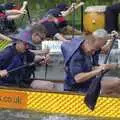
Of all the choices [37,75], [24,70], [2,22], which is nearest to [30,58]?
[24,70]

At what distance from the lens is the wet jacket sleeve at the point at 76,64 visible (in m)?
6.64

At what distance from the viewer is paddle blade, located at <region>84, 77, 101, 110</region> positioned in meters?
6.57

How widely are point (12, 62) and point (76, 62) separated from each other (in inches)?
35.6

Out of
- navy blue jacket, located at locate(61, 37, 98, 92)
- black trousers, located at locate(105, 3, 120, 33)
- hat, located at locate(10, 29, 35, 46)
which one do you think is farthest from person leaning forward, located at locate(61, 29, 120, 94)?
black trousers, located at locate(105, 3, 120, 33)

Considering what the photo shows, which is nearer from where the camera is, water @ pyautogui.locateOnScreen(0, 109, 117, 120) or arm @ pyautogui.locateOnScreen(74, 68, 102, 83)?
arm @ pyautogui.locateOnScreen(74, 68, 102, 83)

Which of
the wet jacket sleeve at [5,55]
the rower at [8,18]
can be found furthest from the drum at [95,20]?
the wet jacket sleeve at [5,55]

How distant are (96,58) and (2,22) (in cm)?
417

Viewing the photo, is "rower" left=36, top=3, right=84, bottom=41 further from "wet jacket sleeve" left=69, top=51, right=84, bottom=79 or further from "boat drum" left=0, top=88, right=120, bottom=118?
"wet jacket sleeve" left=69, top=51, right=84, bottom=79

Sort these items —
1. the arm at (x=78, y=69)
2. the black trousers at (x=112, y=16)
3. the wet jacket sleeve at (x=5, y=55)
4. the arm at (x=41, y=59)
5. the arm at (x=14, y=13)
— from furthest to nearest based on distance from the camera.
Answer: the arm at (x=14, y=13)
the black trousers at (x=112, y=16)
the arm at (x=41, y=59)
the wet jacket sleeve at (x=5, y=55)
the arm at (x=78, y=69)

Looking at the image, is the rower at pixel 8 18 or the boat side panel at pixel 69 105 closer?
the boat side panel at pixel 69 105

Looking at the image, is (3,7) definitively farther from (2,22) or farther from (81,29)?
(81,29)

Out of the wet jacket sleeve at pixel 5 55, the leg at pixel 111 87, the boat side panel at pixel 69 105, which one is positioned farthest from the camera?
the wet jacket sleeve at pixel 5 55

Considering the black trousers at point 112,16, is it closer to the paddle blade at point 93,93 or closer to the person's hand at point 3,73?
the person's hand at point 3,73

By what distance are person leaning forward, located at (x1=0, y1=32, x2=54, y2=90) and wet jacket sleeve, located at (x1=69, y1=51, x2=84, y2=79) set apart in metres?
0.56
